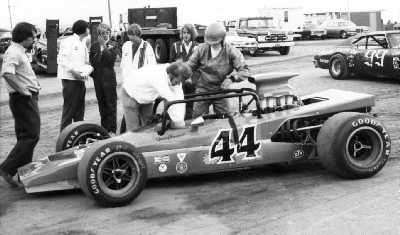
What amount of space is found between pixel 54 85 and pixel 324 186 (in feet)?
36.6

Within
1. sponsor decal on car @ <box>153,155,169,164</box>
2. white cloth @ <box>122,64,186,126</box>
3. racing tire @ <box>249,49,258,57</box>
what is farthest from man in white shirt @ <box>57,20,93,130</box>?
racing tire @ <box>249,49,258,57</box>

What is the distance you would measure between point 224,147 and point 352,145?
1240 mm

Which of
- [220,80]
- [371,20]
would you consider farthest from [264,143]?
[371,20]

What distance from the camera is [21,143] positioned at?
6.23 meters

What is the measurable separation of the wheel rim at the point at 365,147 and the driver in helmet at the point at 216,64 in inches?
54.1

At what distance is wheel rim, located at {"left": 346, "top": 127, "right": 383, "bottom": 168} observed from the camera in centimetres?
595

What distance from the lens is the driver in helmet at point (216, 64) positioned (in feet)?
21.9

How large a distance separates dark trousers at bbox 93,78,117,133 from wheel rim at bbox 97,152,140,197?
2860mm

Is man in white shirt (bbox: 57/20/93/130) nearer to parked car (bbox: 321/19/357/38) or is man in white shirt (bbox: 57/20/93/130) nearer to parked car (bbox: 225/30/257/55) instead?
parked car (bbox: 225/30/257/55)

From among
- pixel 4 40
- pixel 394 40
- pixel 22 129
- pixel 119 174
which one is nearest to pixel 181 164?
pixel 119 174

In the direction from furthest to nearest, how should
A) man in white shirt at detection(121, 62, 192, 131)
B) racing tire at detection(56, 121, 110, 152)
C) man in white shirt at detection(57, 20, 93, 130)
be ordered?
man in white shirt at detection(57, 20, 93, 130), racing tire at detection(56, 121, 110, 152), man in white shirt at detection(121, 62, 192, 131)

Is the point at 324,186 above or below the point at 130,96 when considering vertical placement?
below

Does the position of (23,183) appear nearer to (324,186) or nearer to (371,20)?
(324,186)

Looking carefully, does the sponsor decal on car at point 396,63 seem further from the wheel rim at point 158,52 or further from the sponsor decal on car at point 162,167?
the wheel rim at point 158,52
